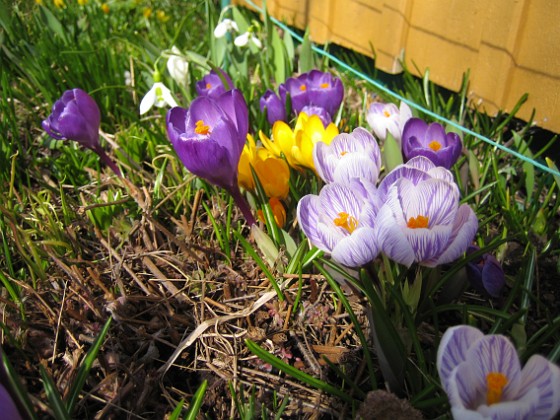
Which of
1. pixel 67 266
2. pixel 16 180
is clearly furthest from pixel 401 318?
pixel 16 180

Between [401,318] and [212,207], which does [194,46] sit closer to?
[212,207]

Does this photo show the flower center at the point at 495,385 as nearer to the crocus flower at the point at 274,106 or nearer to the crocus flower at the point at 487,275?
the crocus flower at the point at 487,275

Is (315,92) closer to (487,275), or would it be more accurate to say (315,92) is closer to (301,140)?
(301,140)

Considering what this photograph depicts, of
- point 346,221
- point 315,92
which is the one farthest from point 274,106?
point 346,221

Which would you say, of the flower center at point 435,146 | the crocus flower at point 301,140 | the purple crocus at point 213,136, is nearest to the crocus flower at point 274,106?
the crocus flower at point 301,140

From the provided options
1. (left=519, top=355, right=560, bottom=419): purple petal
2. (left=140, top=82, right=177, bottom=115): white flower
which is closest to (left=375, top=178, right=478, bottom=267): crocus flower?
(left=519, top=355, right=560, bottom=419): purple petal

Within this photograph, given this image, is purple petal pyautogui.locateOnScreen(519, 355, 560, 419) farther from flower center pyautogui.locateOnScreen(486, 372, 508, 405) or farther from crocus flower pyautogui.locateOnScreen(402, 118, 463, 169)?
crocus flower pyautogui.locateOnScreen(402, 118, 463, 169)
